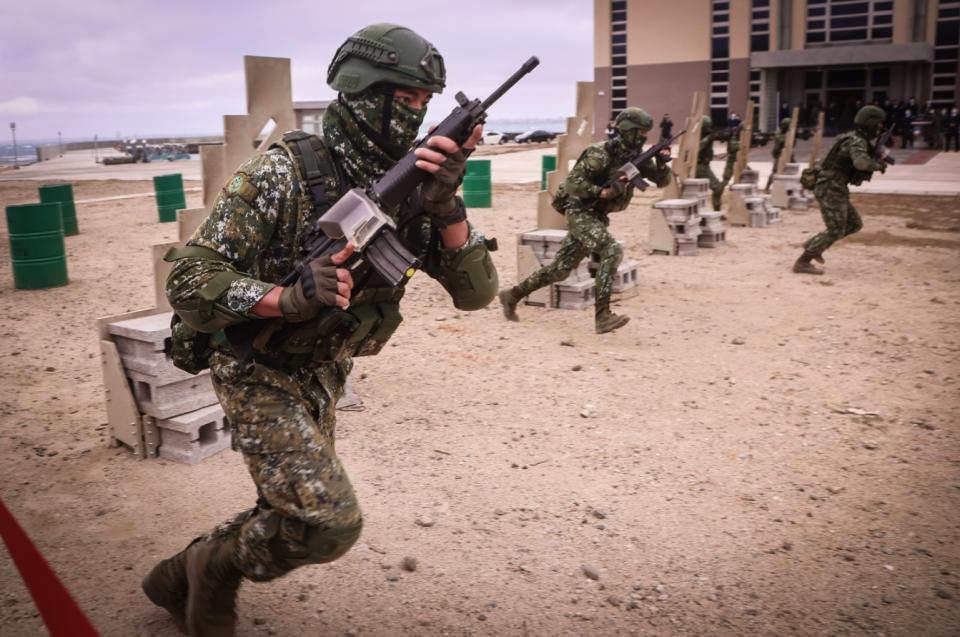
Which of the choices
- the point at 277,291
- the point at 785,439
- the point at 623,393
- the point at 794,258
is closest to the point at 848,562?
the point at 785,439

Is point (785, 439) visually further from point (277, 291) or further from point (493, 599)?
point (277, 291)

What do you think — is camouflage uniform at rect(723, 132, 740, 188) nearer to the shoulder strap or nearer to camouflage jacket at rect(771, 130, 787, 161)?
camouflage jacket at rect(771, 130, 787, 161)

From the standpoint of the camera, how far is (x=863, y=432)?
488cm

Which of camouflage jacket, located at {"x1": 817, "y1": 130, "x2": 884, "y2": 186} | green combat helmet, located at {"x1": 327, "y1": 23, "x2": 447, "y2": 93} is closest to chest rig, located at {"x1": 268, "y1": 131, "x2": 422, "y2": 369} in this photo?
green combat helmet, located at {"x1": 327, "y1": 23, "x2": 447, "y2": 93}

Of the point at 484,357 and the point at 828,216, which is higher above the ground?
the point at 828,216

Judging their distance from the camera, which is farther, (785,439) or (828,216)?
(828,216)

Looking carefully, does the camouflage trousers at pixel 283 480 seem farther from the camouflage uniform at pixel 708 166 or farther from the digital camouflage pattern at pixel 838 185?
the camouflage uniform at pixel 708 166

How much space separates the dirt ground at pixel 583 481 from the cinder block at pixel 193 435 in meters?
0.09

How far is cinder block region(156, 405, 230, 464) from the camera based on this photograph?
4.45 m

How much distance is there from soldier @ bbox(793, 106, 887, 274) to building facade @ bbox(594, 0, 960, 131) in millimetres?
28218

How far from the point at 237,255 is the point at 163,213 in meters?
13.5

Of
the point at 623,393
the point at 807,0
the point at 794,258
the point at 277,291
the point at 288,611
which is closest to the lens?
the point at 277,291

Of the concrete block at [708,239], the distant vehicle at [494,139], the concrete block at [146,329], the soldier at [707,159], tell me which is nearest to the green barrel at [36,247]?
the concrete block at [146,329]

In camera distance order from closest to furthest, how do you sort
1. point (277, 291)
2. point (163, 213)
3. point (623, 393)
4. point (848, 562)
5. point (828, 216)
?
point (277, 291) → point (848, 562) → point (623, 393) → point (828, 216) → point (163, 213)
